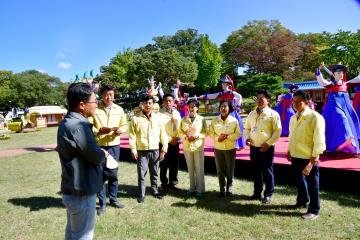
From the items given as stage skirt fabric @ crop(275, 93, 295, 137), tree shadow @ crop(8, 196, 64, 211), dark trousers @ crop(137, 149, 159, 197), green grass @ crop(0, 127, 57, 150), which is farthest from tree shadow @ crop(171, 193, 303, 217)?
green grass @ crop(0, 127, 57, 150)

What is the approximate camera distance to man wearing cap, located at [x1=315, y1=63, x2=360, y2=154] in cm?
608

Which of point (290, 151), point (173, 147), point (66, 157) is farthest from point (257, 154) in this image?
point (66, 157)

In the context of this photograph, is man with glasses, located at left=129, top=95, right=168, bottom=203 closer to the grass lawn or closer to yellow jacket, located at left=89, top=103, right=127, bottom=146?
yellow jacket, located at left=89, top=103, right=127, bottom=146

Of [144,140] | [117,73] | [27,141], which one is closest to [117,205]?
[144,140]

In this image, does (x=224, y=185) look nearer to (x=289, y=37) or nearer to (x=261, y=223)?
(x=261, y=223)

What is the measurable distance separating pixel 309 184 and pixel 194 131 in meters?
1.95

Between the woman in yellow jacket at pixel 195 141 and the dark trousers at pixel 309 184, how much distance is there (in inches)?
61.9

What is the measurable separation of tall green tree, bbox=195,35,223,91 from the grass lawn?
106 feet

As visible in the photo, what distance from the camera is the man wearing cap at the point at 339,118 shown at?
608cm

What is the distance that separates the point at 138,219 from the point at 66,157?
7.21 feet

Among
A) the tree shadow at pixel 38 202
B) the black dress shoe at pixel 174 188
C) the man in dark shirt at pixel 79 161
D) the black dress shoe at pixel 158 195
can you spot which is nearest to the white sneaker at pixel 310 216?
the black dress shoe at pixel 158 195

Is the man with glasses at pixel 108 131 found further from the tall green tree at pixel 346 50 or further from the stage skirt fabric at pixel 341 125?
the tall green tree at pixel 346 50

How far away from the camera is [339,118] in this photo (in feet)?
20.1

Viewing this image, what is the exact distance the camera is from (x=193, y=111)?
5168 mm
